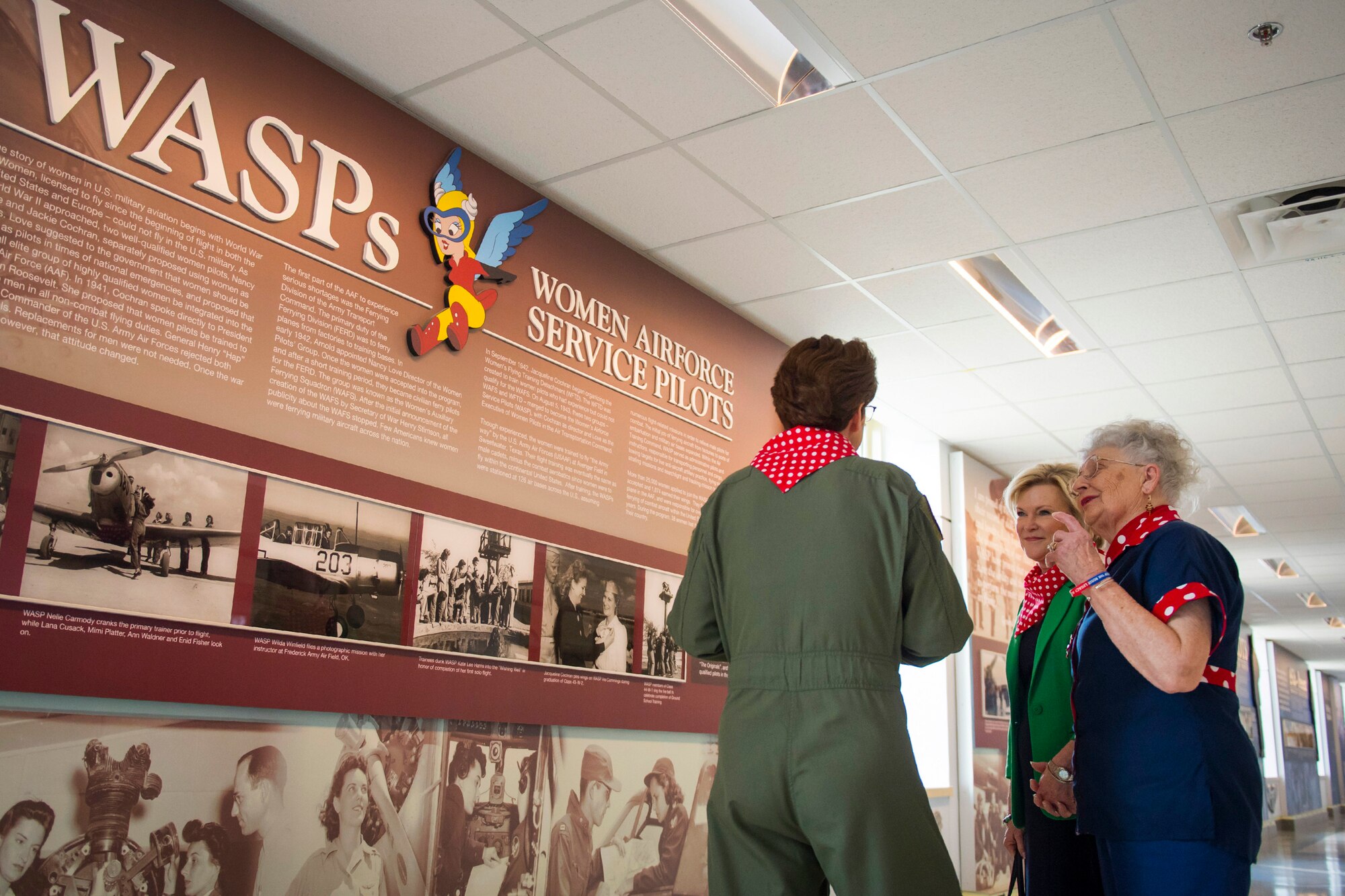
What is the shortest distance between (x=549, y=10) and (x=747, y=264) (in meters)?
1.90

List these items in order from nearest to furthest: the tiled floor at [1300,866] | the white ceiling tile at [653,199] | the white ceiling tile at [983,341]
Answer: the white ceiling tile at [653,199], the white ceiling tile at [983,341], the tiled floor at [1300,866]

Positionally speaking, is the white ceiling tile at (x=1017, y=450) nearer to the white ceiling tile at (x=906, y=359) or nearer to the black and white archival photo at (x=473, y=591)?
the white ceiling tile at (x=906, y=359)

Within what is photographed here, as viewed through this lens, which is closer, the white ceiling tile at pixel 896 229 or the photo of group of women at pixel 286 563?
the photo of group of women at pixel 286 563

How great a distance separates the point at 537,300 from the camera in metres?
4.08

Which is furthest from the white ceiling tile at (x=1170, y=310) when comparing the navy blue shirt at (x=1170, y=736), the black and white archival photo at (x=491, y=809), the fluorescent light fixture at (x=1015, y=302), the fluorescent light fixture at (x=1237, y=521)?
the fluorescent light fixture at (x=1237, y=521)

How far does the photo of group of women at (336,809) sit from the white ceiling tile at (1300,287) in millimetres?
3502

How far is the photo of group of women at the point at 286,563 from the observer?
2.50 metres

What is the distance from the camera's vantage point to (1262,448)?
290 inches

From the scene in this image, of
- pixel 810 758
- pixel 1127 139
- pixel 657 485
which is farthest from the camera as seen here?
pixel 657 485

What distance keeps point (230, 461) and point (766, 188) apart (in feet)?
7.68

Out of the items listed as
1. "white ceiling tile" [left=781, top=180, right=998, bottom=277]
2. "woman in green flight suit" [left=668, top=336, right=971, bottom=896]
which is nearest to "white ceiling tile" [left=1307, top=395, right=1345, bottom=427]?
"white ceiling tile" [left=781, top=180, right=998, bottom=277]

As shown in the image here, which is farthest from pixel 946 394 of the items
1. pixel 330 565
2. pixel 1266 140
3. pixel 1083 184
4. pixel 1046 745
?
pixel 330 565

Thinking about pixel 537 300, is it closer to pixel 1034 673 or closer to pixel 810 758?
pixel 1034 673

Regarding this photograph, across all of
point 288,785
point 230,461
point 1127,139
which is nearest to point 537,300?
point 230,461
